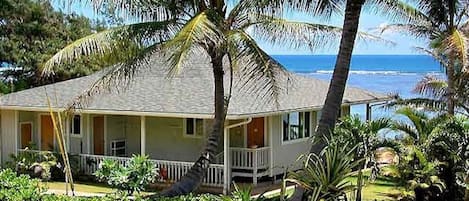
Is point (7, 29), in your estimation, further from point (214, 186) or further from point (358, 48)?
point (358, 48)

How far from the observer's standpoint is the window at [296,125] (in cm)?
2189

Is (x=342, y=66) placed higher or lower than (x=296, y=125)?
higher

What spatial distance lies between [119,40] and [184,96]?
20.6ft

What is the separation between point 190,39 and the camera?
1241 centimetres

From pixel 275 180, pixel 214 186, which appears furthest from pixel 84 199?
pixel 275 180

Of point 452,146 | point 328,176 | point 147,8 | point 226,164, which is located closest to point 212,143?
point 226,164

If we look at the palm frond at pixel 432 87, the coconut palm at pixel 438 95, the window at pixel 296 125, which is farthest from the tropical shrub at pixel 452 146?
the window at pixel 296 125

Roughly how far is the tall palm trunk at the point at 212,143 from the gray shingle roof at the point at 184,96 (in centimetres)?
200

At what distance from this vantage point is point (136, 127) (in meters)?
23.0

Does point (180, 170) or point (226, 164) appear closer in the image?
point (226, 164)

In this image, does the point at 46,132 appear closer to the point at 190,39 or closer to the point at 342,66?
the point at 190,39

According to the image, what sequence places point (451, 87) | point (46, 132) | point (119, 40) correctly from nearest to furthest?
point (119, 40), point (451, 87), point (46, 132)

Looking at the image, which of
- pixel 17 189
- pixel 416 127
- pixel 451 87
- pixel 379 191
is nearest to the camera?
pixel 17 189

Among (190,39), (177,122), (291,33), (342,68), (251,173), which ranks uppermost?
(291,33)
